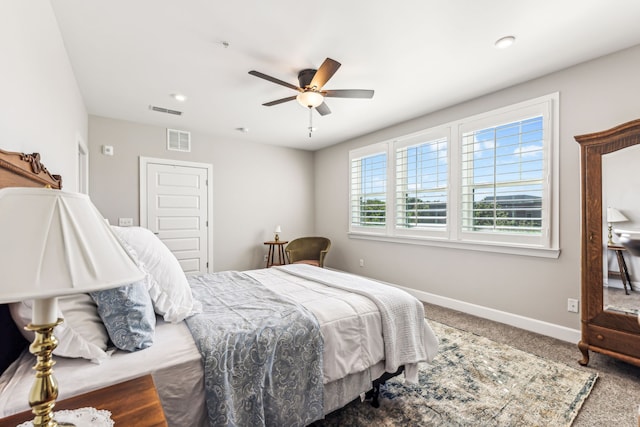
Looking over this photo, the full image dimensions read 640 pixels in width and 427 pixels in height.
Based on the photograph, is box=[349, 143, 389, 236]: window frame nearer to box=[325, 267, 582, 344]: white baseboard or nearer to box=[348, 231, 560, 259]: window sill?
box=[348, 231, 560, 259]: window sill

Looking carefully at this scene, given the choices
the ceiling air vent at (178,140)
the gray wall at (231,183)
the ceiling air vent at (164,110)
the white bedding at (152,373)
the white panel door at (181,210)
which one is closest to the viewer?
the white bedding at (152,373)

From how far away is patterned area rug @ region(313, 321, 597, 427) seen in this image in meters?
1.69

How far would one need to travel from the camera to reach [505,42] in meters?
Result: 2.25

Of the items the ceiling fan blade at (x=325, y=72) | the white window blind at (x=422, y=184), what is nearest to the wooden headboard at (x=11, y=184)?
the ceiling fan blade at (x=325, y=72)

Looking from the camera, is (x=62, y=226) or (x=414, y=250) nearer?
(x=62, y=226)

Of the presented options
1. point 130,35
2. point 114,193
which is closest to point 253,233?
point 114,193

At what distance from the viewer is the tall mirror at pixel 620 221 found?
2043 millimetres

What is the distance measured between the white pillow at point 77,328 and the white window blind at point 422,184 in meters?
3.62

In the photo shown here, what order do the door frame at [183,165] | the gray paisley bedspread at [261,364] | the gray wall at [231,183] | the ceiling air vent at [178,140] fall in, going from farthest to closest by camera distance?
the ceiling air vent at [178,140] → the door frame at [183,165] → the gray wall at [231,183] → the gray paisley bedspread at [261,364]

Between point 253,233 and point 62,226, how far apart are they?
4773 mm

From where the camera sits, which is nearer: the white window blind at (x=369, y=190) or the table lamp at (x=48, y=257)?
the table lamp at (x=48, y=257)

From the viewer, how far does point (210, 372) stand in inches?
47.6

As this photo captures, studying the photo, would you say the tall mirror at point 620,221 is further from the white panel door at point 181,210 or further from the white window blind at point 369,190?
the white panel door at point 181,210

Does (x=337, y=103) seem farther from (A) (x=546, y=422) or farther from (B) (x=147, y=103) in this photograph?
(A) (x=546, y=422)
